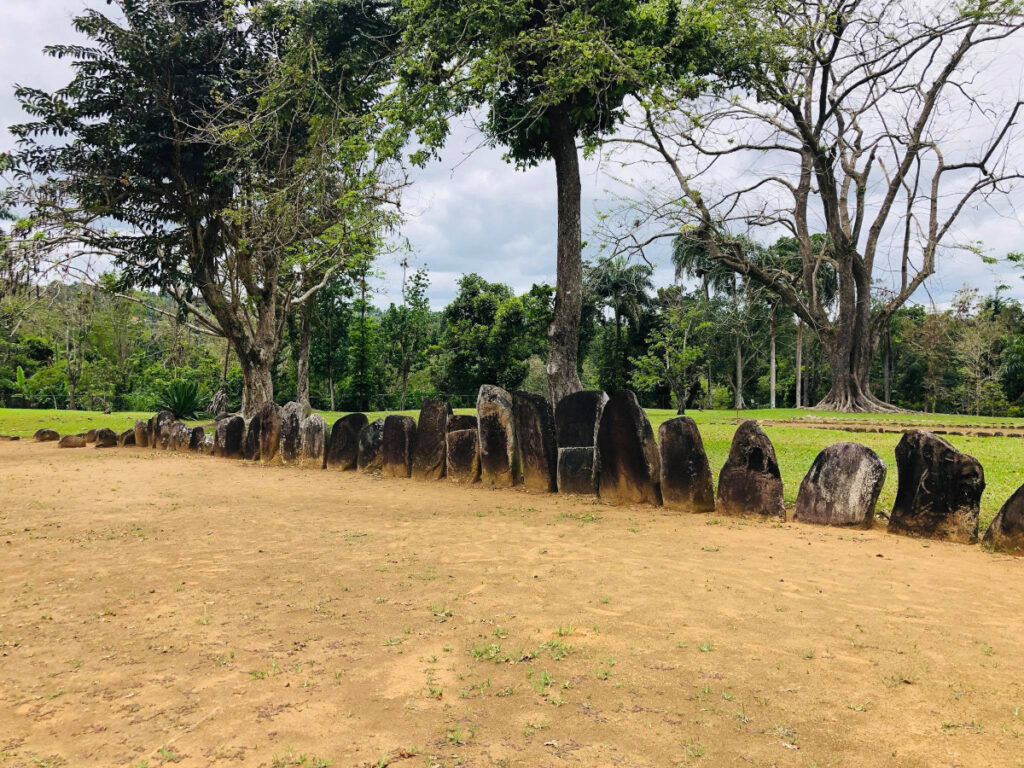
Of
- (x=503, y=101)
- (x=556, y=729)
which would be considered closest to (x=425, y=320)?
(x=503, y=101)

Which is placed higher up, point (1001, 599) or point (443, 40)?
point (443, 40)

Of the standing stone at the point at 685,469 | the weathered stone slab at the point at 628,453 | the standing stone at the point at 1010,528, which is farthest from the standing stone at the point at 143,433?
the standing stone at the point at 1010,528

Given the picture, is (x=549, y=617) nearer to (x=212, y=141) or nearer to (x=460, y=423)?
(x=460, y=423)

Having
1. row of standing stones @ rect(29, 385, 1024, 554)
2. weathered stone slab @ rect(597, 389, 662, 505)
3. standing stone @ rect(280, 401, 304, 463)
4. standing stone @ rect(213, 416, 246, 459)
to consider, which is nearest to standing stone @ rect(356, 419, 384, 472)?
row of standing stones @ rect(29, 385, 1024, 554)

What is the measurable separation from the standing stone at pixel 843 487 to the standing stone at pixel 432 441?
4.29 metres

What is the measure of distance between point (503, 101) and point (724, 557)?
944cm

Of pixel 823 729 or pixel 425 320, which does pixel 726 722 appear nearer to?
pixel 823 729

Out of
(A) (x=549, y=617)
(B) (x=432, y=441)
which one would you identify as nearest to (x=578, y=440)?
(B) (x=432, y=441)

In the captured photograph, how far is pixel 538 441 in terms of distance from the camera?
7.29 metres

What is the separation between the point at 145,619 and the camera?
3334mm

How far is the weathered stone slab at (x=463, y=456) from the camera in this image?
309 inches

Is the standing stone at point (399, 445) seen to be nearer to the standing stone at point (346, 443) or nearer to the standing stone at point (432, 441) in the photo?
the standing stone at point (432, 441)

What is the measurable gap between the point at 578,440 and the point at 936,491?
3307 mm

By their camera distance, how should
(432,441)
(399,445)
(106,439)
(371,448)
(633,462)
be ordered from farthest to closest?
(106,439) → (371,448) → (399,445) → (432,441) → (633,462)
